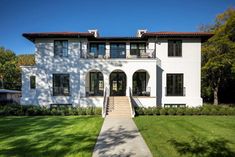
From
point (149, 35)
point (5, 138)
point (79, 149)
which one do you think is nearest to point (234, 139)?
point (79, 149)

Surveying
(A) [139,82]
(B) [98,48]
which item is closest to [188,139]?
(A) [139,82]

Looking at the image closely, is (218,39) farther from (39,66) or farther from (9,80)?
(9,80)

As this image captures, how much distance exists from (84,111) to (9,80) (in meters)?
41.5

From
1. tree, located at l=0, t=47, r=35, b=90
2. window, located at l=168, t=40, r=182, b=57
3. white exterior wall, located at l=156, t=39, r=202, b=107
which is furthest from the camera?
tree, located at l=0, t=47, r=35, b=90

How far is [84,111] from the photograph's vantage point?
706 inches

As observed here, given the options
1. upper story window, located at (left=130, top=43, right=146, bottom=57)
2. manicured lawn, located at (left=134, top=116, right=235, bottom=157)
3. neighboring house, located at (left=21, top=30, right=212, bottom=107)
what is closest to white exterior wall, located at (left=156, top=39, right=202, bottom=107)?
neighboring house, located at (left=21, top=30, right=212, bottom=107)

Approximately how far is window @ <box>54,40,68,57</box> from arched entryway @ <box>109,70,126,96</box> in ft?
19.6

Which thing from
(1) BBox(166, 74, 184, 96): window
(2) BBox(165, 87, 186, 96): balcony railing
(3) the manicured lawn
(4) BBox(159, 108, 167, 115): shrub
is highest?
(1) BBox(166, 74, 184, 96): window

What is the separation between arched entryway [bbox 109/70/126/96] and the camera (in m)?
23.2

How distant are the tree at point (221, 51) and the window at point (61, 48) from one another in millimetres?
17109

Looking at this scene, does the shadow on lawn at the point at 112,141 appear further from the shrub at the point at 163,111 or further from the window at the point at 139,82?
the window at the point at 139,82

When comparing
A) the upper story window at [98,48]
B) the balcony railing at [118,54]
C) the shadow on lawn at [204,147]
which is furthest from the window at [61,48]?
the shadow on lawn at [204,147]

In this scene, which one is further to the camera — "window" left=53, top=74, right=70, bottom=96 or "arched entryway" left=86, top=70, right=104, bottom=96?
"arched entryway" left=86, top=70, right=104, bottom=96

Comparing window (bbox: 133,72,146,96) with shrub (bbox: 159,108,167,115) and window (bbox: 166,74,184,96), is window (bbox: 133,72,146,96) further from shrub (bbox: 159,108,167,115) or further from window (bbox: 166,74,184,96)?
shrub (bbox: 159,108,167,115)
